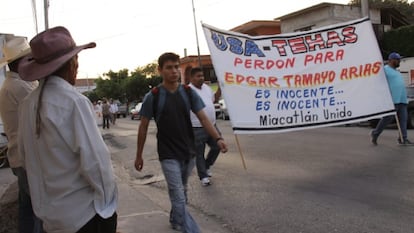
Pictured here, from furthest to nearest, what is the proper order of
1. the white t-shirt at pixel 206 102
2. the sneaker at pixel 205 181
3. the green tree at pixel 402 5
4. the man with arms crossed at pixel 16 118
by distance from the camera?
the green tree at pixel 402 5 → the sneaker at pixel 205 181 → the white t-shirt at pixel 206 102 → the man with arms crossed at pixel 16 118

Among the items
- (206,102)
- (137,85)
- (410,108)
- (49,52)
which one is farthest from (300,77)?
(137,85)

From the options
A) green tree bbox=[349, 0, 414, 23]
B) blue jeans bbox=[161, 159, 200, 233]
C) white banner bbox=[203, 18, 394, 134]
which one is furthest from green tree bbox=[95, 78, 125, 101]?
blue jeans bbox=[161, 159, 200, 233]

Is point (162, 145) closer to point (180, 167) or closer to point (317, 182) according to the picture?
point (180, 167)

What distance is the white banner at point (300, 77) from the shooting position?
7.72 metres

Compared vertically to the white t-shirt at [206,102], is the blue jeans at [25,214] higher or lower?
lower

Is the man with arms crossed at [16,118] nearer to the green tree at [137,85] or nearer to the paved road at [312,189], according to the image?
the paved road at [312,189]

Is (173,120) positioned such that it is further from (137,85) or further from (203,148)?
(137,85)

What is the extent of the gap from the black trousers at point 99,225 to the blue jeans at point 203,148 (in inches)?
175

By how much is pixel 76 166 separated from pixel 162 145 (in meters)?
2.08

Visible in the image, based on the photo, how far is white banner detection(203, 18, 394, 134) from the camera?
7.72 m

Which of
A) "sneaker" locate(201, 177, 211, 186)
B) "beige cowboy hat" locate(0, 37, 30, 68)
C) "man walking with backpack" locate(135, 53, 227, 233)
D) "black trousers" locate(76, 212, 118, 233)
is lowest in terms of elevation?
"sneaker" locate(201, 177, 211, 186)

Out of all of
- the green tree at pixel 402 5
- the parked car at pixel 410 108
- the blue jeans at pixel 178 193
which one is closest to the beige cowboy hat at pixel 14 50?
the blue jeans at pixel 178 193

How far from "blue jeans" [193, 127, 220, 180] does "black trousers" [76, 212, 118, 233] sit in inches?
175

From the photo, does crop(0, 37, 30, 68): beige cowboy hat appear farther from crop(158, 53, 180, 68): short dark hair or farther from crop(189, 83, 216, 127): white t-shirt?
crop(189, 83, 216, 127): white t-shirt
